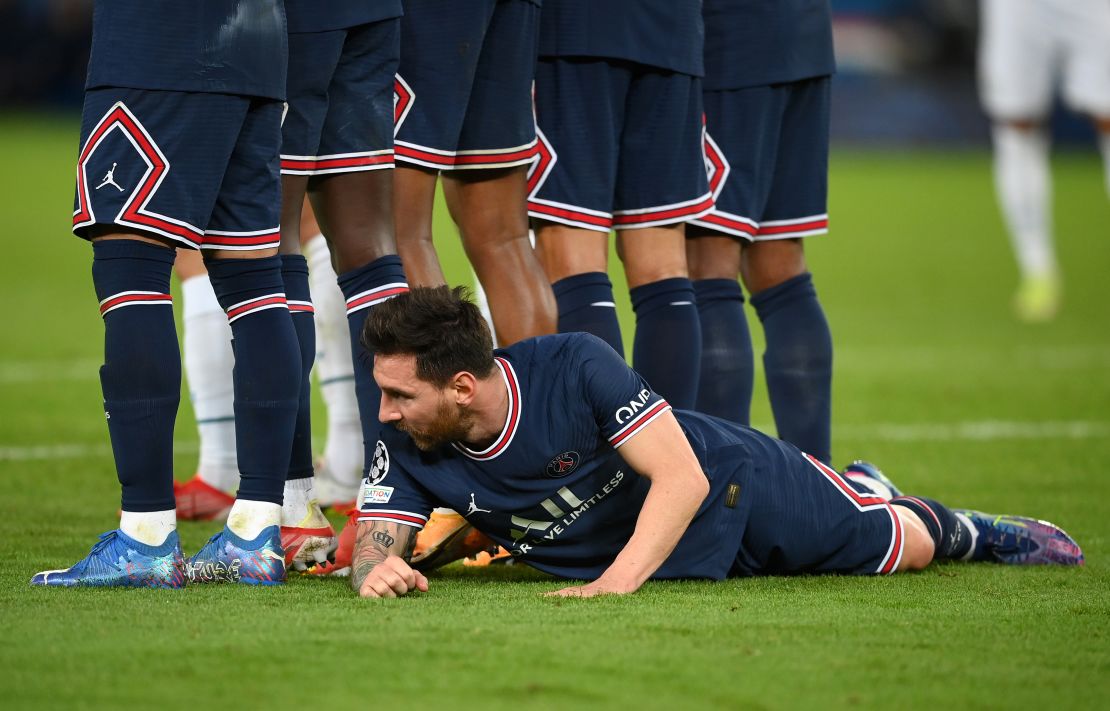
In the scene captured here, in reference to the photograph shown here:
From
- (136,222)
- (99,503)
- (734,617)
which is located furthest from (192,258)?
(734,617)

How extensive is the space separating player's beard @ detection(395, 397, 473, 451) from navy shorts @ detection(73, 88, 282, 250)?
0.61m

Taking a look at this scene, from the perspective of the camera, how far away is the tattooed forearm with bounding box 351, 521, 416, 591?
130 inches

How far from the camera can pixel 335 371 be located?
4926mm

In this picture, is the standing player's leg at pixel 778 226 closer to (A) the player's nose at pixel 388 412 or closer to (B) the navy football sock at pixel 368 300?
(B) the navy football sock at pixel 368 300

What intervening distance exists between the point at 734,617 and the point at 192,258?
246 centimetres

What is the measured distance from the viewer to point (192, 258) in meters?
4.79

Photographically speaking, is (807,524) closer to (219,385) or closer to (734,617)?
(734,617)

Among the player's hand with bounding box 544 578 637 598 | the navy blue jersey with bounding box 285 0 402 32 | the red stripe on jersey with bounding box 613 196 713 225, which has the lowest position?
the player's hand with bounding box 544 578 637 598

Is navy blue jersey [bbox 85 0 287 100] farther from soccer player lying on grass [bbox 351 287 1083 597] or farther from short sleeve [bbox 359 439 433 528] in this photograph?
short sleeve [bbox 359 439 433 528]

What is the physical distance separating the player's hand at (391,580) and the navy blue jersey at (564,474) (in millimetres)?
173

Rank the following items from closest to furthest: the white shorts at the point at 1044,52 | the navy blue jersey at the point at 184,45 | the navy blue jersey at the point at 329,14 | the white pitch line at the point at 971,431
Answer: the navy blue jersey at the point at 184,45 → the navy blue jersey at the point at 329,14 → the white pitch line at the point at 971,431 → the white shorts at the point at 1044,52

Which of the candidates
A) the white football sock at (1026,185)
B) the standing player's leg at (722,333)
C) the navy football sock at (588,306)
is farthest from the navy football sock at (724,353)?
the white football sock at (1026,185)

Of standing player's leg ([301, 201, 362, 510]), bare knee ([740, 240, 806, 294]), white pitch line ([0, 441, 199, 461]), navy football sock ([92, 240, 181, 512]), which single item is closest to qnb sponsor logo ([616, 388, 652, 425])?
navy football sock ([92, 240, 181, 512])

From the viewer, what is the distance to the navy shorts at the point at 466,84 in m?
3.64
